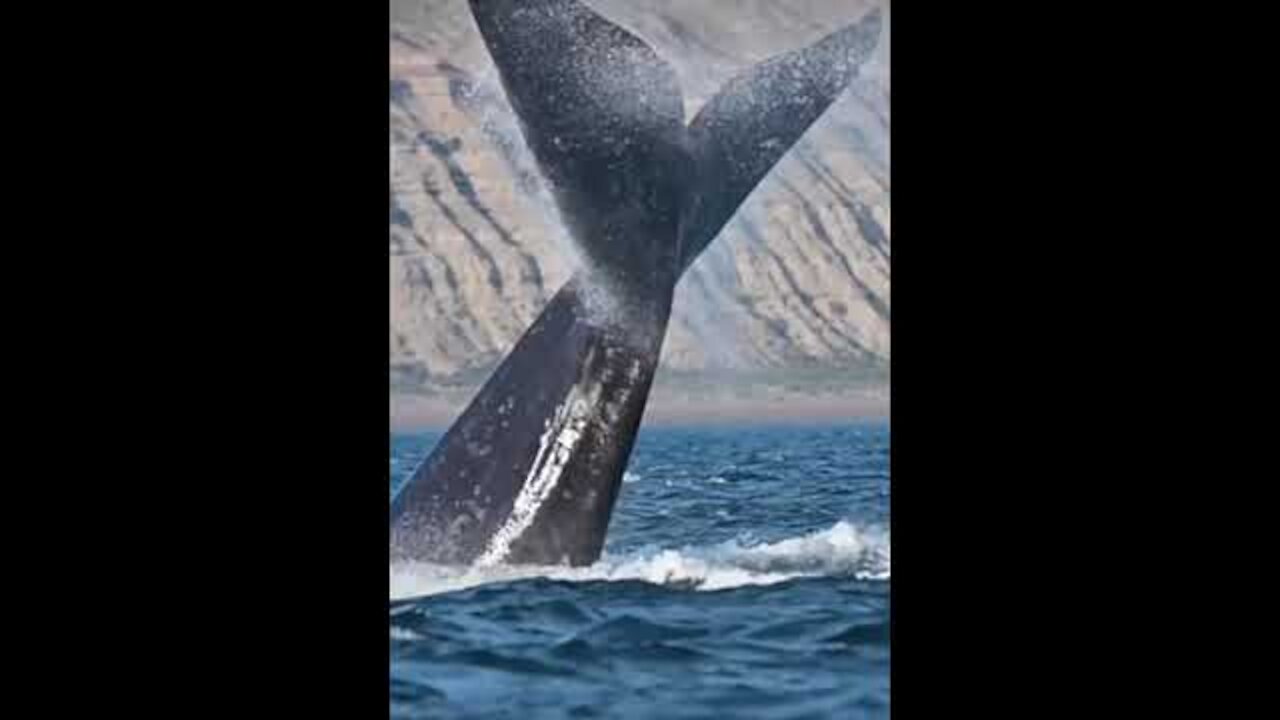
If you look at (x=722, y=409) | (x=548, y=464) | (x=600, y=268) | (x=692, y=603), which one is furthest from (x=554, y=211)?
(x=692, y=603)

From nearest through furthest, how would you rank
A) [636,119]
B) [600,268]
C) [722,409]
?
1. [636,119]
2. [600,268]
3. [722,409]

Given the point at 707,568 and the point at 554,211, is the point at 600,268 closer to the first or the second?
the point at 554,211

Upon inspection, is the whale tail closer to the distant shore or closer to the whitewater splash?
the whitewater splash

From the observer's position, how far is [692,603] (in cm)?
1127

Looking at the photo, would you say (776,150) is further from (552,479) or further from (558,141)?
(552,479)

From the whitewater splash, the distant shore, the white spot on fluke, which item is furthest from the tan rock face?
the whitewater splash

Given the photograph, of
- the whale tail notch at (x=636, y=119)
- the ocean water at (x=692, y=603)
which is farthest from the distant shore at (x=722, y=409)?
the whale tail notch at (x=636, y=119)

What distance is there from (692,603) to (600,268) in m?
1.55

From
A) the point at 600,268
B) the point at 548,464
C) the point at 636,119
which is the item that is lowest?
the point at 548,464

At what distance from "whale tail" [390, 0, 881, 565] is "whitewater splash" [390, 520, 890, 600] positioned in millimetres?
84

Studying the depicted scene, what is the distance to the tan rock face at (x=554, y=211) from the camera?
→ 11.5 m

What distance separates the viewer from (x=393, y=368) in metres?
11.3
